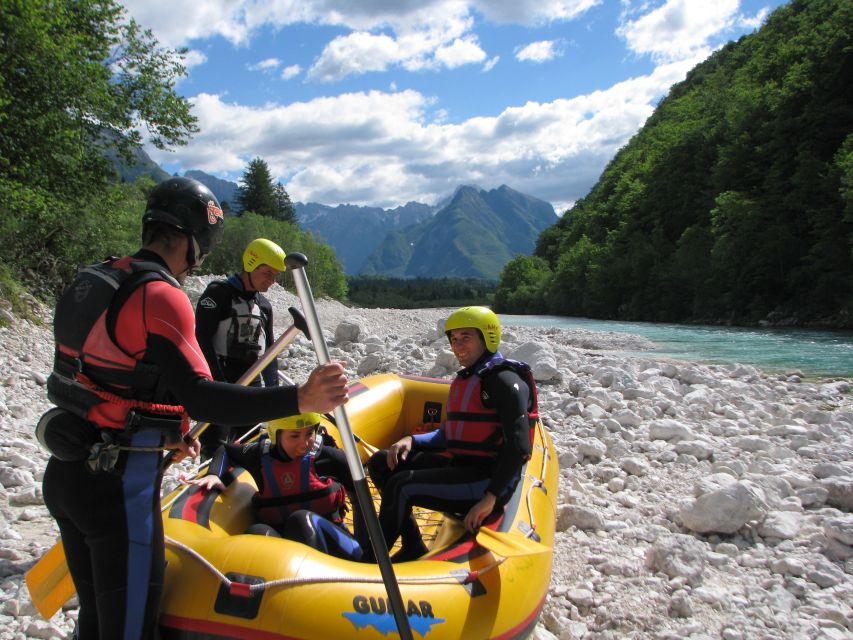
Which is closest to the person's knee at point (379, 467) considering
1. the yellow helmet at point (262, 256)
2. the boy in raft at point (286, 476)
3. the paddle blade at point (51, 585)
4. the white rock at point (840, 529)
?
the boy in raft at point (286, 476)

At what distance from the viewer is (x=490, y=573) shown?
8.77 ft

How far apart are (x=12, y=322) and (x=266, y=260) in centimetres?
771

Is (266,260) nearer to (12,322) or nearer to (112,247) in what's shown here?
(12,322)

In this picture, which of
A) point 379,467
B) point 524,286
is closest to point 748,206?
point 379,467

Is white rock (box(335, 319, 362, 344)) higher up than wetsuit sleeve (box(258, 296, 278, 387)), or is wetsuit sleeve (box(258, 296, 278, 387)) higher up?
wetsuit sleeve (box(258, 296, 278, 387))

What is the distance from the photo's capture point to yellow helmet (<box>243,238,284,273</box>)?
3.88m

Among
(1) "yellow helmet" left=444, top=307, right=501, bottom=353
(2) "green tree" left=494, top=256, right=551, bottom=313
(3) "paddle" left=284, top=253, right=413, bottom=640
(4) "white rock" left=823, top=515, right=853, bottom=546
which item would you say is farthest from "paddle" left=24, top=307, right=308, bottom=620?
(2) "green tree" left=494, top=256, right=551, bottom=313

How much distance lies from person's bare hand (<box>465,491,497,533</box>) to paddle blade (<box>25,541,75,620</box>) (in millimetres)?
1711

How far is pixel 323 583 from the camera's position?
7.56 feet

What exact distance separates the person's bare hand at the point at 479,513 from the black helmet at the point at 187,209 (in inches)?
72.9

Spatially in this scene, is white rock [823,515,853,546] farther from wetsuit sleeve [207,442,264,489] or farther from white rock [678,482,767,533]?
wetsuit sleeve [207,442,264,489]

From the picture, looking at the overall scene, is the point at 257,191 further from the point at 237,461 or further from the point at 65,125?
the point at 237,461

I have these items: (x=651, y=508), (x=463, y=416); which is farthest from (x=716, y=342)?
(x=463, y=416)

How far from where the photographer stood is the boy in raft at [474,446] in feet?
10.1
